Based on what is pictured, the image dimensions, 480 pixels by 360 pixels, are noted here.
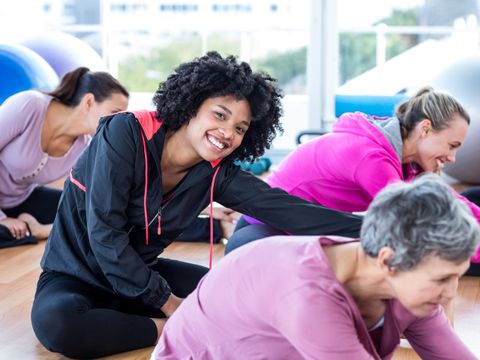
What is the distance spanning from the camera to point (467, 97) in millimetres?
4504

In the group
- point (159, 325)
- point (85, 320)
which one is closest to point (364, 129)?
point (159, 325)

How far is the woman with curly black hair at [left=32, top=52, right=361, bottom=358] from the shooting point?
2.27 meters

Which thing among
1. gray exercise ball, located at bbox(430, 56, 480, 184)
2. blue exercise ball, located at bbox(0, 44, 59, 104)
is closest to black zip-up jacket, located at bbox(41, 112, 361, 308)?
blue exercise ball, located at bbox(0, 44, 59, 104)

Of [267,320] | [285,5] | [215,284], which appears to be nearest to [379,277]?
[267,320]

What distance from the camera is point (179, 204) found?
7.91ft

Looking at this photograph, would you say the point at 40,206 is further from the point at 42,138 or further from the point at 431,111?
the point at 431,111

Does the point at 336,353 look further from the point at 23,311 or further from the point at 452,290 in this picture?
the point at 23,311

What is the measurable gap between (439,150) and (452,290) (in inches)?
49.5

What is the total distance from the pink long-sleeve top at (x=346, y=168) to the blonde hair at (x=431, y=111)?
0.37ft

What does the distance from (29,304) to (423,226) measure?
173cm

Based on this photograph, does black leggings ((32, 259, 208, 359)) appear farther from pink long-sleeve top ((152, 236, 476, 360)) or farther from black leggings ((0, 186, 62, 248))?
black leggings ((0, 186, 62, 248))

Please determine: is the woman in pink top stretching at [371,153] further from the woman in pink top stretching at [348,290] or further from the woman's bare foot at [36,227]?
the woman's bare foot at [36,227]

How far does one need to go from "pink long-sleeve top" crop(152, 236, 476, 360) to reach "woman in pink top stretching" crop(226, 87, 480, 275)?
93 cm

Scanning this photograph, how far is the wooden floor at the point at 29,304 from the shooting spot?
2352 mm
